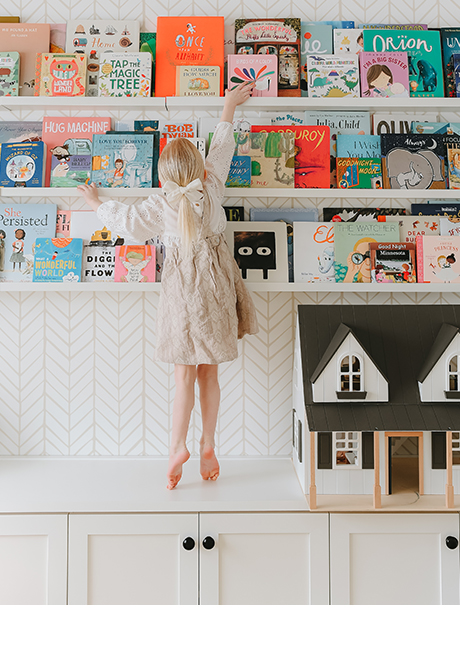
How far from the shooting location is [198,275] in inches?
58.4

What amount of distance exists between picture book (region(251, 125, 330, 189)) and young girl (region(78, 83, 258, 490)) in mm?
297

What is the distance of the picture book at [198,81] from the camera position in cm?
170

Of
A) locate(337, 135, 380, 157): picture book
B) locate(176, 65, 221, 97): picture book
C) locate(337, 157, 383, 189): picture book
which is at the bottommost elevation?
locate(337, 157, 383, 189): picture book

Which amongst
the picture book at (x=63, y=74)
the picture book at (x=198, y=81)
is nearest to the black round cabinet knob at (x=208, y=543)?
the picture book at (x=198, y=81)

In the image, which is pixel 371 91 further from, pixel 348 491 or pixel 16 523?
pixel 16 523

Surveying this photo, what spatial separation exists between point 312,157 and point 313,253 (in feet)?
1.19

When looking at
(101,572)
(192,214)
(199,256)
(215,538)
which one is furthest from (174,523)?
(192,214)

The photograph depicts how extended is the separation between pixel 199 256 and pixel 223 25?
36.5 inches

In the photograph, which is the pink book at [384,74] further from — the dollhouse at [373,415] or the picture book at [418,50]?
the dollhouse at [373,415]

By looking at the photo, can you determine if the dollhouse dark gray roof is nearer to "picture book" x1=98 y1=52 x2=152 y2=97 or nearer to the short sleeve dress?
the short sleeve dress

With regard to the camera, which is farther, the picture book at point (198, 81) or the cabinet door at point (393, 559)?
the picture book at point (198, 81)

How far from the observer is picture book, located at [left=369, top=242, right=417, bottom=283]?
171 cm

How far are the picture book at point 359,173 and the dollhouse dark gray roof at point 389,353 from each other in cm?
51

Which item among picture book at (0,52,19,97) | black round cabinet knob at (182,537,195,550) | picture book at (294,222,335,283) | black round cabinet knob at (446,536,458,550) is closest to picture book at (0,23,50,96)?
picture book at (0,52,19,97)
